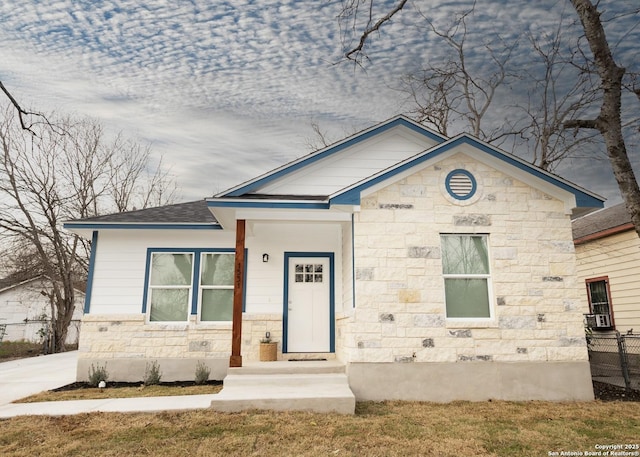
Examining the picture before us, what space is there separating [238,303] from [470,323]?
166 inches

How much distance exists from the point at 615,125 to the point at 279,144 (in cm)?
1331

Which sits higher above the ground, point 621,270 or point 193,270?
point 621,270

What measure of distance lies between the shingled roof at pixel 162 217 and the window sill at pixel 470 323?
5530 mm

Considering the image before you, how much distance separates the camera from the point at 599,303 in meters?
12.0

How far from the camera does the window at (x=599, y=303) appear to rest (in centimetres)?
1155

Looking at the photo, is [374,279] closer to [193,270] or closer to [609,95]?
[193,270]

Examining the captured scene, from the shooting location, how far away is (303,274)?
941 cm

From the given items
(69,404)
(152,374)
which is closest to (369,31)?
(152,374)

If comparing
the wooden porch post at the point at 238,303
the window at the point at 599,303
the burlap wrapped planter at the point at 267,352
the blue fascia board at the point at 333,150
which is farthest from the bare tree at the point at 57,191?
the window at the point at 599,303

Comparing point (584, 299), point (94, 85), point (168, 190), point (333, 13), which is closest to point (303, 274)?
point (333, 13)

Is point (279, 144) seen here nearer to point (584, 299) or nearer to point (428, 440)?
point (584, 299)

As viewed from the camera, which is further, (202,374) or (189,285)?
(189,285)

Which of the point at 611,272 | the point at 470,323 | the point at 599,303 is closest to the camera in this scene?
the point at 470,323

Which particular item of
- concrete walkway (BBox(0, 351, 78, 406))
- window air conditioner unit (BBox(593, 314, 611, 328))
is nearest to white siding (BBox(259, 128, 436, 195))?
concrete walkway (BBox(0, 351, 78, 406))
